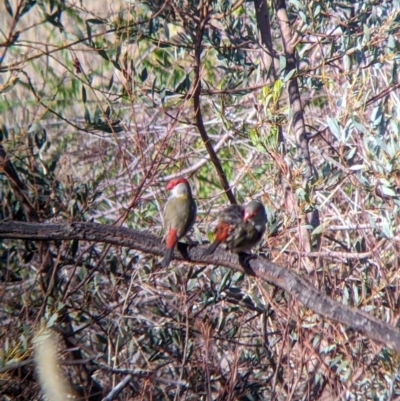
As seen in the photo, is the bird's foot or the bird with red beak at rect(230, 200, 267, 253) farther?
the bird with red beak at rect(230, 200, 267, 253)

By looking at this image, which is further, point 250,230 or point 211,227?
point 211,227

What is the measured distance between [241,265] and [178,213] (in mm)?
984

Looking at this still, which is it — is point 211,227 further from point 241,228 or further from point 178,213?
point 241,228

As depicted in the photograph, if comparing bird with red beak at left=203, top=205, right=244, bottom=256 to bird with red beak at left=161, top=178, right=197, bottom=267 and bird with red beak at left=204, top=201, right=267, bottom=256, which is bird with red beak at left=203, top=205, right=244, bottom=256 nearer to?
bird with red beak at left=204, top=201, right=267, bottom=256

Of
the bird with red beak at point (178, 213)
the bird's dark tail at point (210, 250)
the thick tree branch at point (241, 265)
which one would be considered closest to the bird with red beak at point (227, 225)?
the bird's dark tail at point (210, 250)

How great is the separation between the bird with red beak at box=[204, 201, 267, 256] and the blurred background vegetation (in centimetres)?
13

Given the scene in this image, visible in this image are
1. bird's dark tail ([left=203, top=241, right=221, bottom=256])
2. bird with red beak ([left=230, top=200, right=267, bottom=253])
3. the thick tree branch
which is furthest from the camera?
bird with red beak ([left=230, top=200, right=267, bottom=253])

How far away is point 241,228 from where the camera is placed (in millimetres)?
4137

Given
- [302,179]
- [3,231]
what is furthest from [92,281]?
[3,231]

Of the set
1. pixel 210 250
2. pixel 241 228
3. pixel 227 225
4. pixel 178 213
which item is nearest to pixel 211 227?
pixel 178 213

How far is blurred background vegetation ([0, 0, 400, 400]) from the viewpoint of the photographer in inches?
167

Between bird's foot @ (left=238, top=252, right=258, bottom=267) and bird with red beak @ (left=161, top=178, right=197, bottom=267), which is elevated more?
bird with red beak @ (left=161, top=178, right=197, bottom=267)

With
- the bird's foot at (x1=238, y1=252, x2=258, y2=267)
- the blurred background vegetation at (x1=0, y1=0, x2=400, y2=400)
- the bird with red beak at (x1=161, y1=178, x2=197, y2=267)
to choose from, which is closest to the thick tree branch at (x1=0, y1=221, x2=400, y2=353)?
the bird's foot at (x1=238, y1=252, x2=258, y2=267)

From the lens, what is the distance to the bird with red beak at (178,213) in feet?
13.5
